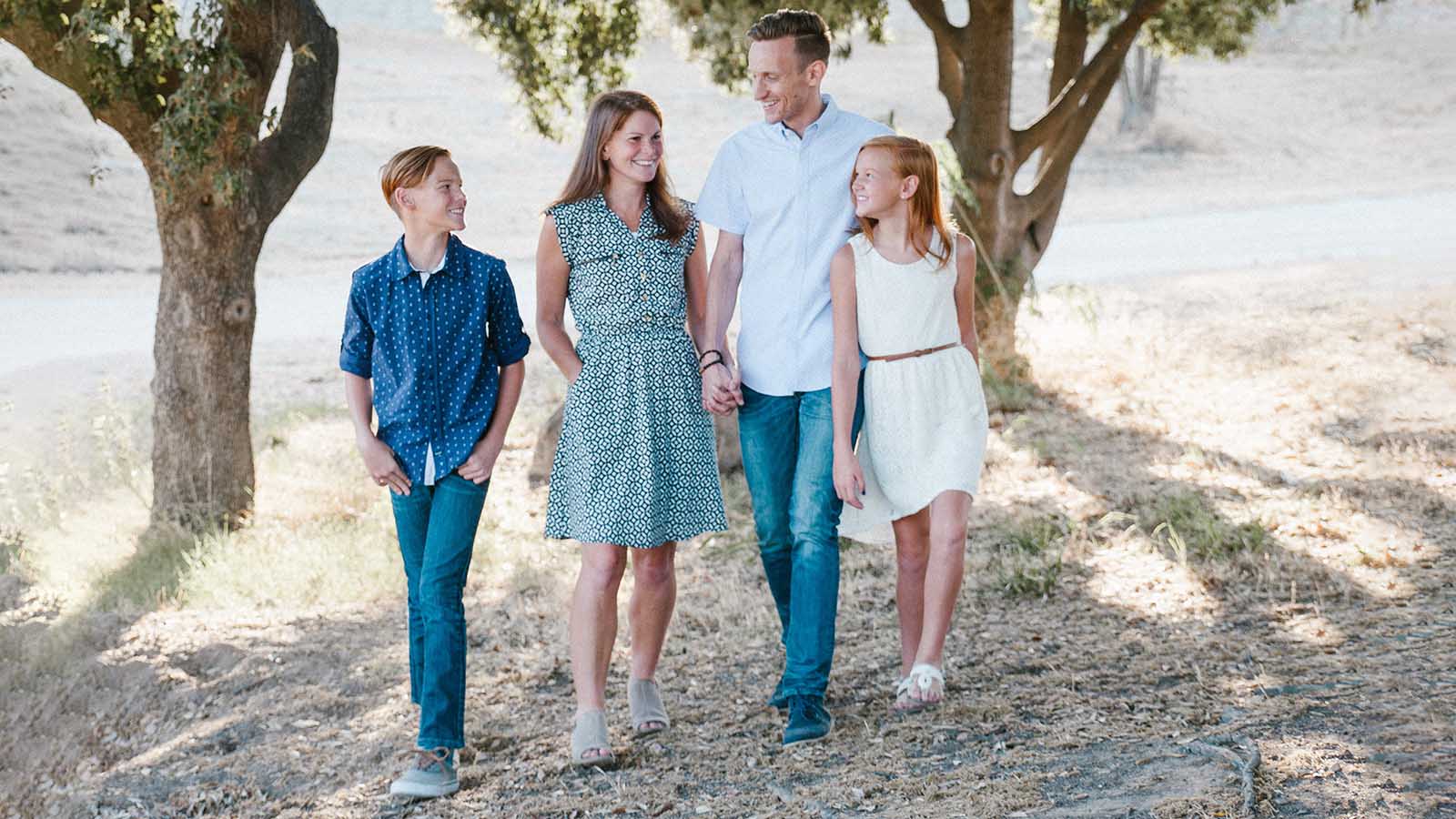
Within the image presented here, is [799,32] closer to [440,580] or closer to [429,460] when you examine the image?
[429,460]

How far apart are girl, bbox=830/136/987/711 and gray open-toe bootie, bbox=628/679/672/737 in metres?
0.76

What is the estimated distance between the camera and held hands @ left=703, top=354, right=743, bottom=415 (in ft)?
13.9

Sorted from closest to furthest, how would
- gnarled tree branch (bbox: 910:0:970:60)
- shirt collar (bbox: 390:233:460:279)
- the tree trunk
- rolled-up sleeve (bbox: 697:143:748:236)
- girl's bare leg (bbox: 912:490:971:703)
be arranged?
shirt collar (bbox: 390:233:460:279)
girl's bare leg (bbox: 912:490:971:703)
rolled-up sleeve (bbox: 697:143:748:236)
the tree trunk
gnarled tree branch (bbox: 910:0:970:60)

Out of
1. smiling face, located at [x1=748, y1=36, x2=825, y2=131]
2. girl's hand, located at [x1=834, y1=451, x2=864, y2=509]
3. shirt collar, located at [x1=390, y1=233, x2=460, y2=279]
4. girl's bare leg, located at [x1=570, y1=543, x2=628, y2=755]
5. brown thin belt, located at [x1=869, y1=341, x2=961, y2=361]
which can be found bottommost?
girl's bare leg, located at [x1=570, y1=543, x2=628, y2=755]

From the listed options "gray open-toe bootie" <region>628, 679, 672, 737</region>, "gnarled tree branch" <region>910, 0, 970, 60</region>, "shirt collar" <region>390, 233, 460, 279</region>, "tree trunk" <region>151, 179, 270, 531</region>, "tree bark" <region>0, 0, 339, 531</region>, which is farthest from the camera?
"gnarled tree branch" <region>910, 0, 970, 60</region>

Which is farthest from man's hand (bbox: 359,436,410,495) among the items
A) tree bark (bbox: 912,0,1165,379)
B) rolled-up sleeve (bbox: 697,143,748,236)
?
tree bark (bbox: 912,0,1165,379)

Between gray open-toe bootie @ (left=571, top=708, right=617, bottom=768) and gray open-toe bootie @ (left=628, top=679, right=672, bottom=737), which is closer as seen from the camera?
gray open-toe bootie @ (left=571, top=708, right=617, bottom=768)

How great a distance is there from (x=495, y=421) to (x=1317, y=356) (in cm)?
794

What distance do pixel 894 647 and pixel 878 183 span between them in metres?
1.97

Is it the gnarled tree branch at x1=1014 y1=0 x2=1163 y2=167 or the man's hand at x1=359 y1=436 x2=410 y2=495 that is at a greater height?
the gnarled tree branch at x1=1014 y1=0 x2=1163 y2=167

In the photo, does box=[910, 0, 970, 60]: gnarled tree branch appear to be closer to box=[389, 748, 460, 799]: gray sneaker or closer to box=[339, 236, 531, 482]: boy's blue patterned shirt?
box=[339, 236, 531, 482]: boy's blue patterned shirt

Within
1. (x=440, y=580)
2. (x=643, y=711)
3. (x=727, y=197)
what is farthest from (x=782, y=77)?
(x=643, y=711)

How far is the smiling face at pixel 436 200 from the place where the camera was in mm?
4102

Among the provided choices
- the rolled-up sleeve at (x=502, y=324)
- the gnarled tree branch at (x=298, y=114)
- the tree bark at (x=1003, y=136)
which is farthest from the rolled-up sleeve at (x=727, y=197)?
the tree bark at (x=1003, y=136)
